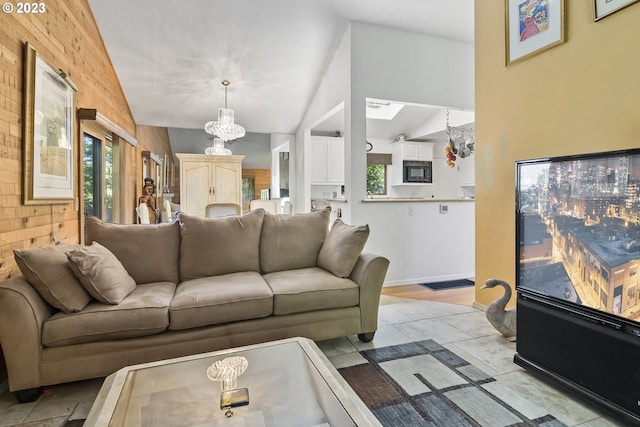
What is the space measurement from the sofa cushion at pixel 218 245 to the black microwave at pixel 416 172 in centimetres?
493

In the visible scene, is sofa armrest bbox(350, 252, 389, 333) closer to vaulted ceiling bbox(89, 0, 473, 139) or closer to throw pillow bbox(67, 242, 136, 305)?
throw pillow bbox(67, 242, 136, 305)

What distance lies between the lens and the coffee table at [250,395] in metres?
1.23

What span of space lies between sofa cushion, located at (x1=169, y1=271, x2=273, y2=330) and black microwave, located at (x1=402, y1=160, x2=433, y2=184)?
5.42 metres

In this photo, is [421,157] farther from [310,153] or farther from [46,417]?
[46,417]

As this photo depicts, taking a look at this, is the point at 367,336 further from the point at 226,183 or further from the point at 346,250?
the point at 226,183

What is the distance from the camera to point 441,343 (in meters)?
2.44

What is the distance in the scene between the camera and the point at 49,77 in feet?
8.42

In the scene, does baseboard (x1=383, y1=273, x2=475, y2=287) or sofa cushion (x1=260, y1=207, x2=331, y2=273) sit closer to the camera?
sofa cushion (x1=260, y1=207, x2=331, y2=273)

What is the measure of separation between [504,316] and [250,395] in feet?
6.39

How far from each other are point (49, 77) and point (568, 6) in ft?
12.3

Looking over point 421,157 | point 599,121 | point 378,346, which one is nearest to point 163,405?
point 378,346

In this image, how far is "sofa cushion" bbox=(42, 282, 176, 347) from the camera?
70.5 inches

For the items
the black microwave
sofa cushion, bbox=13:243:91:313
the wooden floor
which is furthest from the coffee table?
the black microwave

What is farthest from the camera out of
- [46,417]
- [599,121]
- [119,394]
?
[599,121]
